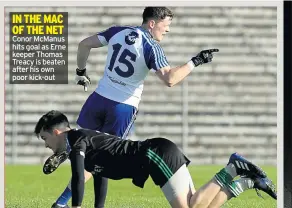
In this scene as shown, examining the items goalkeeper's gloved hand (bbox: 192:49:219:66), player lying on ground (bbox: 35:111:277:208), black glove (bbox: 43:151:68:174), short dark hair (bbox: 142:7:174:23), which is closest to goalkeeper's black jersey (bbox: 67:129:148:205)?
player lying on ground (bbox: 35:111:277:208)

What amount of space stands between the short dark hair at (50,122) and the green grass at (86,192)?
525mm

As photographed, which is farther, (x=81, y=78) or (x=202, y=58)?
(x=81, y=78)

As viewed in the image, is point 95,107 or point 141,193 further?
point 141,193

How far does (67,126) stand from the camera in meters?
7.29

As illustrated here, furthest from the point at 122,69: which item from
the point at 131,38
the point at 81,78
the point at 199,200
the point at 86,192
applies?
the point at 199,200

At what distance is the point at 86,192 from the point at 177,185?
890 mm

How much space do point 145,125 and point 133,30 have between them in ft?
2.61

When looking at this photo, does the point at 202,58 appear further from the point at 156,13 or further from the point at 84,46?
the point at 84,46

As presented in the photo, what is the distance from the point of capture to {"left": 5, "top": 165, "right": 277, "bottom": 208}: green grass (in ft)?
25.9

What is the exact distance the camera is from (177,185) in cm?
724

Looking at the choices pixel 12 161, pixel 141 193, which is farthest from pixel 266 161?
pixel 12 161

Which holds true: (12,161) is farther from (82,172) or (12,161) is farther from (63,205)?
(82,172)

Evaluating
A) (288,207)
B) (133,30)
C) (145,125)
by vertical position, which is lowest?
(288,207)

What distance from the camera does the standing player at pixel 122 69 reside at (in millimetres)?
7590
